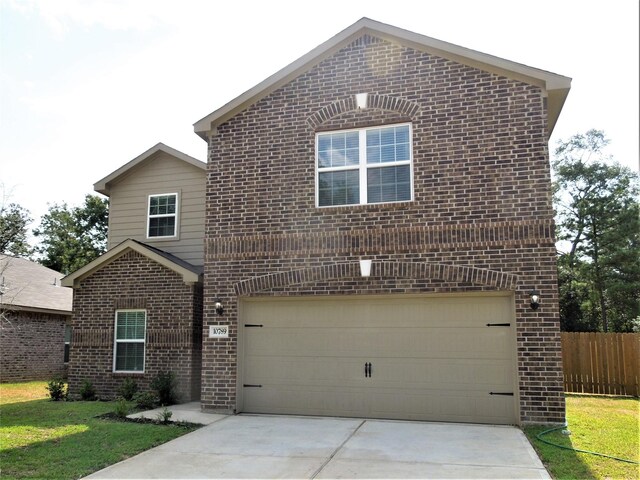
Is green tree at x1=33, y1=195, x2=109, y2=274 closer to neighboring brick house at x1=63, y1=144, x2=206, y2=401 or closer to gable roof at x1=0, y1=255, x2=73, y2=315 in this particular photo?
gable roof at x1=0, y1=255, x2=73, y2=315

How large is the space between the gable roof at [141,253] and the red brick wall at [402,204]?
6.22 feet

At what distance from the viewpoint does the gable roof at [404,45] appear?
1023 centimetres

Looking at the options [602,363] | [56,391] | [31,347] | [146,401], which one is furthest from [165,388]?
[602,363]

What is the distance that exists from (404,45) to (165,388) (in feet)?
29.0

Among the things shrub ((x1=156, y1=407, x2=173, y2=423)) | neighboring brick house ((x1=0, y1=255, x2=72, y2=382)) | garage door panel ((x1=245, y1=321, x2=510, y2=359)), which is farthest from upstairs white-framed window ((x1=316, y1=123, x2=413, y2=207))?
neighboring brick house ((x1=0, y1=255, x2=72, y2=382))

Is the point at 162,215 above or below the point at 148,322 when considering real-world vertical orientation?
above

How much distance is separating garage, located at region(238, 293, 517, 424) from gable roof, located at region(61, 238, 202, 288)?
2.47 meters

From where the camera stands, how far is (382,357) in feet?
34.7

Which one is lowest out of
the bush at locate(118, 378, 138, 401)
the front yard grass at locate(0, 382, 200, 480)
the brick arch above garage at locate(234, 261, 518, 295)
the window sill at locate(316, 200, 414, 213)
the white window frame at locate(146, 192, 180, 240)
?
the front yard grass at locate(0, 382, 200, 480)

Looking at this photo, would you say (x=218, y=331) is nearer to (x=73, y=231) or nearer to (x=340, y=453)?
(x=340, y=453)

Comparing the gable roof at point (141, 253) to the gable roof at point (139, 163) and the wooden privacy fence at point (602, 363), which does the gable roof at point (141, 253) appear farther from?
the wooden privacy fence at point (602, 363)

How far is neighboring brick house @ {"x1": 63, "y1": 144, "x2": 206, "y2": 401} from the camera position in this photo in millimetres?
13289

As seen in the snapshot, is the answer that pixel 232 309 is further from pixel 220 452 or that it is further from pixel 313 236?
pixel 220 452

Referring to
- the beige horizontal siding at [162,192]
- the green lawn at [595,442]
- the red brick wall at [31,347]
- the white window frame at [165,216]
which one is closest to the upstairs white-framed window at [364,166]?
the green lawn at [595,442]
